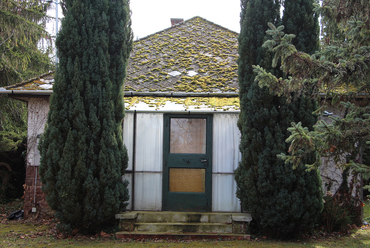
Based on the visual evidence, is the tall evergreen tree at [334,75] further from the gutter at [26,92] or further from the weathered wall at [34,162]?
the weathered wall at [34,162]

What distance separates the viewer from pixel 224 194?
23.1ft

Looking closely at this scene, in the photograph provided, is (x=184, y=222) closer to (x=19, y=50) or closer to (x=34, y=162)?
(x=34, y=162)

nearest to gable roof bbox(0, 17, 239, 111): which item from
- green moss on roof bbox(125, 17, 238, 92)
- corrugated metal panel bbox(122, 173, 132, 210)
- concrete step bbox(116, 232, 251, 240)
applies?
green moss on roof bbox(125, 17, 238, 92)

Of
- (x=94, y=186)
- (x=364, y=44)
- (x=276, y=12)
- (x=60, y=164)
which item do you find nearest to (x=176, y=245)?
(x=94, y=186)

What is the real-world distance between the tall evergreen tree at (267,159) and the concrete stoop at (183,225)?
1.46 ft

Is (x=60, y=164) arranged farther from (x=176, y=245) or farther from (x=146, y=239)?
(x=176, y=245)

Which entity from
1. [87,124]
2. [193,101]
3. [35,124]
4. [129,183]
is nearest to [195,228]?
[129,183]

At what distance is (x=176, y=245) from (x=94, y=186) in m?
1.93

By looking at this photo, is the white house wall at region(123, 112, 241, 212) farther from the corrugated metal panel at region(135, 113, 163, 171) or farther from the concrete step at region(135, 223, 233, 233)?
the concrete step at region(135, 223, 233, 233)

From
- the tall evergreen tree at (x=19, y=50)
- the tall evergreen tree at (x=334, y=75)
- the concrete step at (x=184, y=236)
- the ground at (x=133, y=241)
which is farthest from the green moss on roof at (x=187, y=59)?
the tall evergreen tree at (x=19, y=50)

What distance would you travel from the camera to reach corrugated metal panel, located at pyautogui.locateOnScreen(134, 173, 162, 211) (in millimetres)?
7113

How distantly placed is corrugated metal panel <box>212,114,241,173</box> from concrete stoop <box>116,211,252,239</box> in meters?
1.07

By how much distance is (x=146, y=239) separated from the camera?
6289 mm

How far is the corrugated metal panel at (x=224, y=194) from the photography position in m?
7.01
